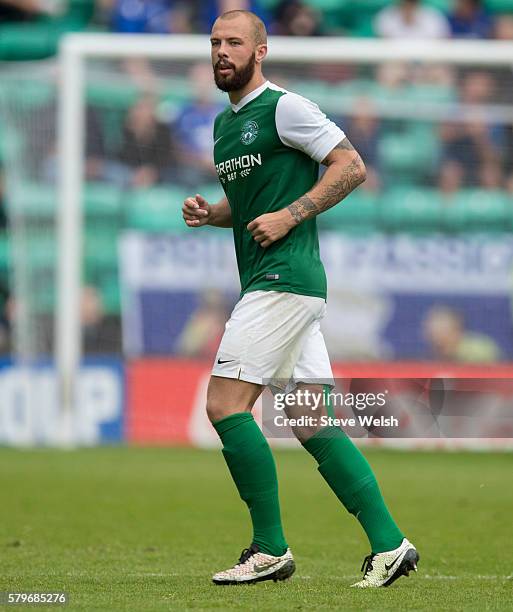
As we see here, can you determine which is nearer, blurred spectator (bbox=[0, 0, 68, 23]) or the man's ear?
the man's ear

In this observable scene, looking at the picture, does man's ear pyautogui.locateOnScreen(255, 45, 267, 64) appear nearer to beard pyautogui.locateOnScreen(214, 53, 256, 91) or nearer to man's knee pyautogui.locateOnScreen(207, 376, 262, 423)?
beard pyautogui.locateOnScreen(214, 53, 256, 91)

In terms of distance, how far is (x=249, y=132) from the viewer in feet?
18.9

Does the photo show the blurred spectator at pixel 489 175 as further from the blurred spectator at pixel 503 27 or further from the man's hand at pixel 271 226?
the man's hand at pixel 271 226

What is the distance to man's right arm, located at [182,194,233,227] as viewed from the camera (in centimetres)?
599

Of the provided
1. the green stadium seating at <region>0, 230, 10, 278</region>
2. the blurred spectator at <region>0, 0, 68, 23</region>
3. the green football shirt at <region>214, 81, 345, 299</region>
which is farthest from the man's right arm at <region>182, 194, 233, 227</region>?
the blurred spectator at <region>0, 0, 68, 23</region>

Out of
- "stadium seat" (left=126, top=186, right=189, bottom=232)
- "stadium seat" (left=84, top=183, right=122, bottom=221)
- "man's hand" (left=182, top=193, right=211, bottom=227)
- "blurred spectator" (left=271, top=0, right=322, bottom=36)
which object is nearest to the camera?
"man's hand" (left=182, top=193, right=211, bottom=227)

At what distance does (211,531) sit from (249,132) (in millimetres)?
2975

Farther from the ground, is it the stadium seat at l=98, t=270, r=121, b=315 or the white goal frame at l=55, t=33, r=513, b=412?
the white goal frame at l=55, t=33, r=513, b=412

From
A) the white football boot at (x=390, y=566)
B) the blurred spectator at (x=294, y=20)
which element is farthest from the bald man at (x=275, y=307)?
the blurred spectator at (x=294, y=20)

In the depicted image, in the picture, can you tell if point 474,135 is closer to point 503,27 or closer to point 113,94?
point 503,27

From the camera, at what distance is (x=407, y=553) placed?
5520 mm

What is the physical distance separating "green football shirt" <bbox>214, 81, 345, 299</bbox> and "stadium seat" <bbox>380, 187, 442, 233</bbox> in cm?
911

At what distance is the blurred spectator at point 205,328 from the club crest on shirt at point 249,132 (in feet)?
28.7

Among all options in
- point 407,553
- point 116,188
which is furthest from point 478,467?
point 407,553
